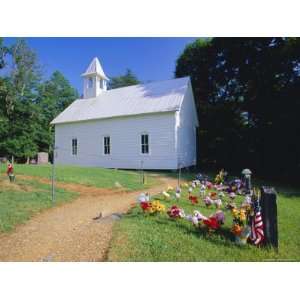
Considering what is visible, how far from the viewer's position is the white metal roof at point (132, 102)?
51.5 ft

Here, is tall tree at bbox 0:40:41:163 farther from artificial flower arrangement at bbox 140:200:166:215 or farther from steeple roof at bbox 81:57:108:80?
artificial flower arrangement at bbox 140:200:166:215

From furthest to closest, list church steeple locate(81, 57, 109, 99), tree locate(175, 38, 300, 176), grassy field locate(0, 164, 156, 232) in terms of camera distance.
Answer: church steeple locate(81, 57, 109, 99), tree locate(175, 38, 300, 176), grassy field locate(0, 164, 156, 232)

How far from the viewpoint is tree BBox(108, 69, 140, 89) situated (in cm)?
4344

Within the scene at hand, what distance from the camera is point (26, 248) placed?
3967 millimetres

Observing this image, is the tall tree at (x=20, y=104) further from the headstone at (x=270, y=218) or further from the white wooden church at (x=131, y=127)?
the headstone at (x=270, y=218)

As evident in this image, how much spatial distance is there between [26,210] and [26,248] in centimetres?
218

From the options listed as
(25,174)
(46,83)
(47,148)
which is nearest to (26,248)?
(25,174)

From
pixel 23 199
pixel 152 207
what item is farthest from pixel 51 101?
pixel 152 207

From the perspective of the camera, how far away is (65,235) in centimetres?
454

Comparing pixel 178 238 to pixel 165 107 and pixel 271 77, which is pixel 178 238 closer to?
pixel 165 107

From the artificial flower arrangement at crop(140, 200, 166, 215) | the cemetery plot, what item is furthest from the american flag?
the artificial flower arrangement at crop(140, 200, 166, 215)

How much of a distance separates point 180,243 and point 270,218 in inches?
60.9

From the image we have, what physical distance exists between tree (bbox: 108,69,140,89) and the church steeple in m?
22.5

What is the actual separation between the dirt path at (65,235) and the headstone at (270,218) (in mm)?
2664
